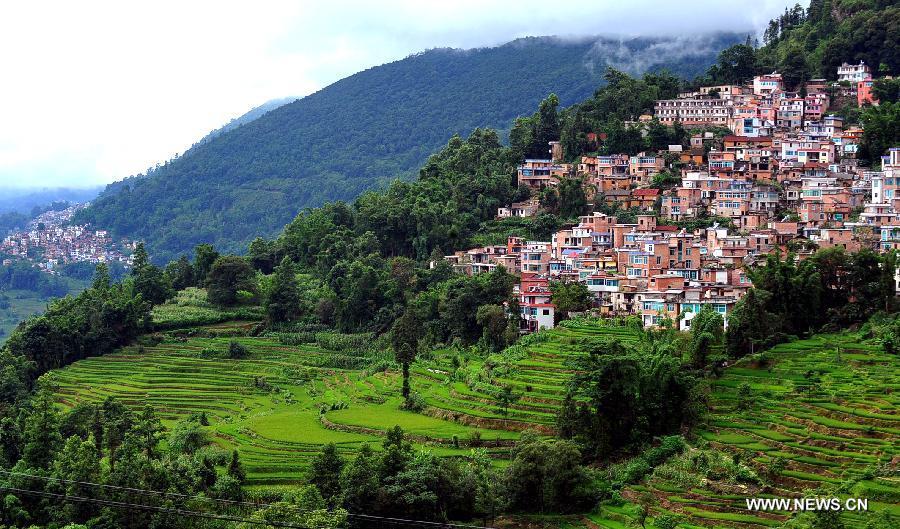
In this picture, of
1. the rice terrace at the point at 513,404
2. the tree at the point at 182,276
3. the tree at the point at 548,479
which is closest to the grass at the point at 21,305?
the tree at the point at 182,276

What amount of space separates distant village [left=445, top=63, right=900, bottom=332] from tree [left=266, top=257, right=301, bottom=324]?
6.00 metres

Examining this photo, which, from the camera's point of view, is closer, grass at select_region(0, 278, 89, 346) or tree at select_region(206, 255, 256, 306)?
tree at select_region(206, 255, 256, 306)

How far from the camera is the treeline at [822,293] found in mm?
28438

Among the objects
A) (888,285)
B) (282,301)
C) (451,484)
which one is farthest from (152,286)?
(888,285)

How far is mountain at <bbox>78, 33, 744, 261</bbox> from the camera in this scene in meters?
78.0

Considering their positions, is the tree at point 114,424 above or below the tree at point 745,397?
below

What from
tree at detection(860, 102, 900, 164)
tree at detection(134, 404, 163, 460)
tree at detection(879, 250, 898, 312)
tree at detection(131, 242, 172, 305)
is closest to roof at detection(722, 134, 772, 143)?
tree at detection(860, 102, 900, 164)

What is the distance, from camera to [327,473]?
23000mm

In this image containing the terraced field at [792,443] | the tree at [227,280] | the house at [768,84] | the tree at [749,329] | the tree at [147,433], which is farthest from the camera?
the house at [768,84]

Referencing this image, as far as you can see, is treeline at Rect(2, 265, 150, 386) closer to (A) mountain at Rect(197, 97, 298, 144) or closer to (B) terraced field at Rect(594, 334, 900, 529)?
(B) terraced field at Rect(594, 334, 900, 529)

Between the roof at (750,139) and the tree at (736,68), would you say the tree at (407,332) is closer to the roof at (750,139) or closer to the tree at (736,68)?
the roof at (750,139)

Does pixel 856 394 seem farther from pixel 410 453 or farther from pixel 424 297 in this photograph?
pixel 424 297

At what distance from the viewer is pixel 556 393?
2750 centimetres

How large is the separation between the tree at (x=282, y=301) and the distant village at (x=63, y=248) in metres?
34.6
